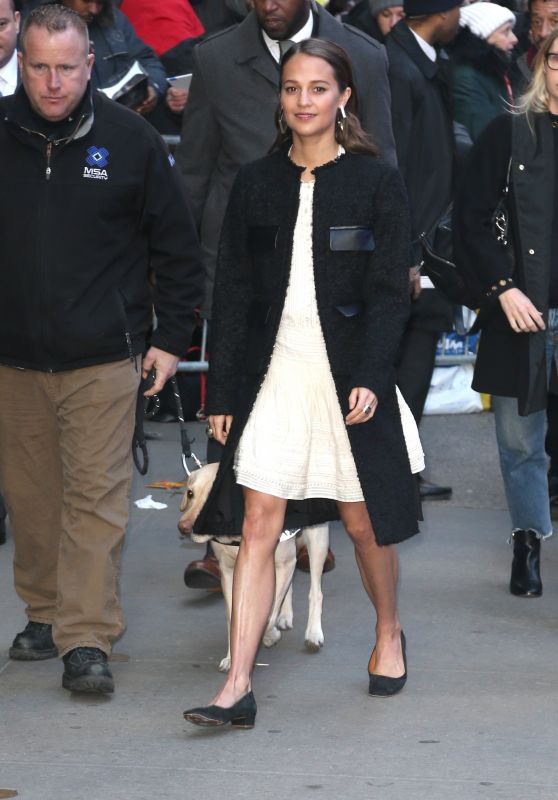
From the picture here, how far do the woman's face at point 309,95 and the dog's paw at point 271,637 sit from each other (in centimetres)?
181

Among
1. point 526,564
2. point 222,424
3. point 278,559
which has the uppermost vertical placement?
point 222,424

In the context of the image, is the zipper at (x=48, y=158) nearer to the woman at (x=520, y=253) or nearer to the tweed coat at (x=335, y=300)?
the tweed coat at (x=335, y=300)

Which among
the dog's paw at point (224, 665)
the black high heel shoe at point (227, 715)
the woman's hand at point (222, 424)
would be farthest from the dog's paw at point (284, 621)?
the woman's hand at point (222, 424)

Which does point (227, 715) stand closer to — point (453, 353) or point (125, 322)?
point (125, 322)

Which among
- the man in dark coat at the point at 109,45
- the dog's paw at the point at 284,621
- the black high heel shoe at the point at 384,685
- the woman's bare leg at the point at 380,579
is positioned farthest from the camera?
the man in dark coat at the point at 109,45

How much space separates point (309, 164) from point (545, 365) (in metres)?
1.61

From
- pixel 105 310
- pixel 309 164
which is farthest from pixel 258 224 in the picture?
pixel 105 310

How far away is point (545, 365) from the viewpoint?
20.2ft

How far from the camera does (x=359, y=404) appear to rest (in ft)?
15.8

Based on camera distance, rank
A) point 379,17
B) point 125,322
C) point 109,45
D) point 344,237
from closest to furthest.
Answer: point 344,237
point 125,322
point 109,45
point 379,17

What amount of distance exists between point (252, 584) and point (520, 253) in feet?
6.28

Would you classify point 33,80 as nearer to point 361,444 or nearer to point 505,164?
point 361,444

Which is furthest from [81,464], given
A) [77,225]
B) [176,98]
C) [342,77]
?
[176,98]

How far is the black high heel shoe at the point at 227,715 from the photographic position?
4699 mm
